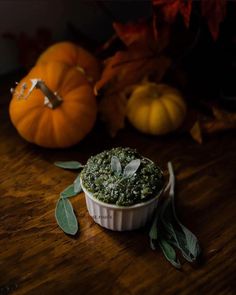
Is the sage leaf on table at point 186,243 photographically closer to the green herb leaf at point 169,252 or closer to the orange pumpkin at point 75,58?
the green herb leaf at point 169,252

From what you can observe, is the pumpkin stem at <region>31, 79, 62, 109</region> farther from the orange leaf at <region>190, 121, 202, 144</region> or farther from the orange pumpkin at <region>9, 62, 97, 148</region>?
the orange leaf at <region>190, 121, 202, 144</region>

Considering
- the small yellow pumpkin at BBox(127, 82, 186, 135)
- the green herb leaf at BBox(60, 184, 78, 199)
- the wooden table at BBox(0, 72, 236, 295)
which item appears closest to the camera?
the wooden table at BBox(0, 72, 236, 295)

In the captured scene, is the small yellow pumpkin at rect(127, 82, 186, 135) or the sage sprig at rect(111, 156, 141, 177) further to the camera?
the small yellow pumpkin at rect(127, 82, 186, 135)

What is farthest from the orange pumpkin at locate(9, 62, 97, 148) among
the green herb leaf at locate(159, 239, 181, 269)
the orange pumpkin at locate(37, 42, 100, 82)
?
the green herb leaf at locate(159, 239, 181, 269)

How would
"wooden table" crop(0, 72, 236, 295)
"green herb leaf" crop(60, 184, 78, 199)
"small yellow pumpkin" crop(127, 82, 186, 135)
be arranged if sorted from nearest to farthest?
"wooden table" crop(0, 72, 236, 295) < "green herb leaf" crop(60, 184, 78, 199) < "small yellow pumpkin" crop(127, 82, 186, 135)

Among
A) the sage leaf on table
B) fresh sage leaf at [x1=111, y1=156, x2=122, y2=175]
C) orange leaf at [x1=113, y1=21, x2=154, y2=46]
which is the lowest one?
the sage leaf on table

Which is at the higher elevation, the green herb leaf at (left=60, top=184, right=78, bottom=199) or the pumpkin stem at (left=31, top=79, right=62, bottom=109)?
the pumpkin stem at (left=31, top=79, right=62, bottom=109)

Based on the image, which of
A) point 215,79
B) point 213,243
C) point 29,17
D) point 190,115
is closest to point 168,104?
point 190,115

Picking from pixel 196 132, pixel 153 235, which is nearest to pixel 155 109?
pixel 196 132
